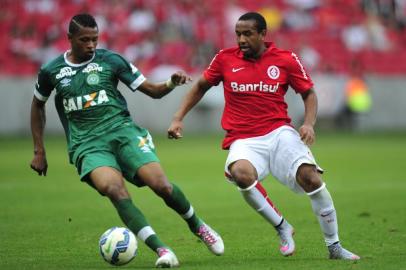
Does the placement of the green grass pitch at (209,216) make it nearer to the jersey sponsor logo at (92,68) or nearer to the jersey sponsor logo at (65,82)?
the jersey sponsor logo at (65,82)

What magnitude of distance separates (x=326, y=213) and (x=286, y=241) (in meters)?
0.48

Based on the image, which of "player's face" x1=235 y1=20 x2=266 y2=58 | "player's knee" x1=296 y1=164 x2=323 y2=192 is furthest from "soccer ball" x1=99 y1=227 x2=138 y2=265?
"player's face" x1=235 y1=20 x2=266 y2=58

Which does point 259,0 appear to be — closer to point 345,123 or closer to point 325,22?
point 325,22

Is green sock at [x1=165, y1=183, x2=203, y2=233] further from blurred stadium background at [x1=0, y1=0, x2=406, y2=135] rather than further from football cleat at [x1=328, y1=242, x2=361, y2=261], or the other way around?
blurred stadium background at [x1=0, y1=0, x2=406, y2=135]

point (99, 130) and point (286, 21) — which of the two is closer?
point (99, 130)

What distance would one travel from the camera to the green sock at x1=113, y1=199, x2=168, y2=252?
7906mm

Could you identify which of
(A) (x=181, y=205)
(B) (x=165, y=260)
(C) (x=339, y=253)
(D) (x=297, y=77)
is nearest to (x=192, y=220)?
(A) (x=181, y=205)

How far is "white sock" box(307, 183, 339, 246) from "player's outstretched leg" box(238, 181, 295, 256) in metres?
0.37

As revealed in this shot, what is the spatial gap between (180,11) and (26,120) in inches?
272

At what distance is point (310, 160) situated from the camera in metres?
8.53

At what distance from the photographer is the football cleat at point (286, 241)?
340 inches

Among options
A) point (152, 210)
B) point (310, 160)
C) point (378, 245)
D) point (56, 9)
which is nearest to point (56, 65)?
point (310, 160)

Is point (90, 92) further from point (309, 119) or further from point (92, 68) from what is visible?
point (309, 119)

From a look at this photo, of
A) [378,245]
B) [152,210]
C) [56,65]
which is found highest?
[56,65]
